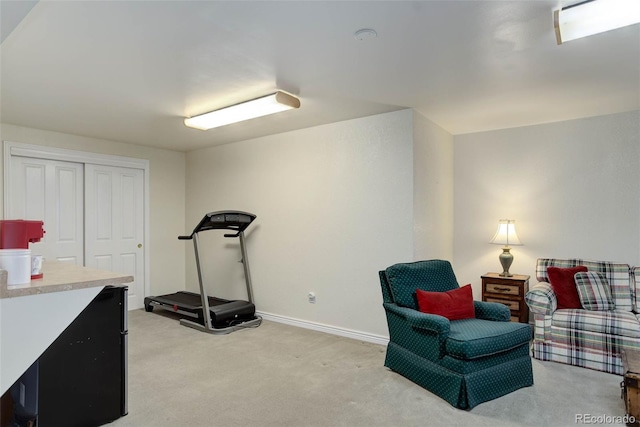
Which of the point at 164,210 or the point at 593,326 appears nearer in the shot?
the point at 593,326

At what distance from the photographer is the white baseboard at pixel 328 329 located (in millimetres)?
3741

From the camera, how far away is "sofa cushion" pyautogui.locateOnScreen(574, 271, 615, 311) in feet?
10.8

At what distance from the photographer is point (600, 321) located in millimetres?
3023

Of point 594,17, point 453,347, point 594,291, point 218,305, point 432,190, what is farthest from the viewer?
point 218,305

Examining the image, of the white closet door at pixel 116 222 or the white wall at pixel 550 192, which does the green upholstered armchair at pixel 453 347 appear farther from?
the white closet door at pixel 116 222

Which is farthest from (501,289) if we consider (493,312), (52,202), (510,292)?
(52,202)

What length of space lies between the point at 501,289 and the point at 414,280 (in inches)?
58.1

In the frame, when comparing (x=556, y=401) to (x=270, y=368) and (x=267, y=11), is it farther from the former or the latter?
(x=267, y=11)

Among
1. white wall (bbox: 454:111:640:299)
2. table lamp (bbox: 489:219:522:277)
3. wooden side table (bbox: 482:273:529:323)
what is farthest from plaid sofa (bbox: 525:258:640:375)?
table lamp (bbox: 489:219:522:277)

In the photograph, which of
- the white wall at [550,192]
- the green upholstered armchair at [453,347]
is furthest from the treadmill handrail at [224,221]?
the white wall at [550,192]

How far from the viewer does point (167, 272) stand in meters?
5.69

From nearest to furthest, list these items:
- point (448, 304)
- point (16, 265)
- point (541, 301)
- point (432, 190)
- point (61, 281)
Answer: point (16, 265)
point (61, 281)
point (448, 304)
point (541, 301)
point (432, 190)

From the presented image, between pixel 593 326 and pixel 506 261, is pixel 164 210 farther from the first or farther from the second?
pixel 593 326

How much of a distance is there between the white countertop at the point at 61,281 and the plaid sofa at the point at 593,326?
128 inches
